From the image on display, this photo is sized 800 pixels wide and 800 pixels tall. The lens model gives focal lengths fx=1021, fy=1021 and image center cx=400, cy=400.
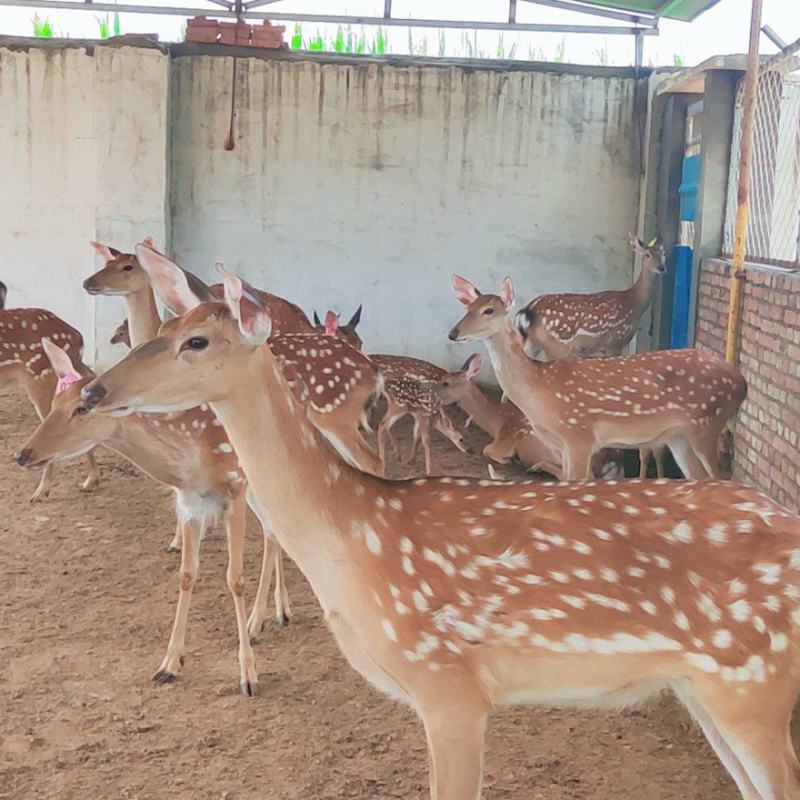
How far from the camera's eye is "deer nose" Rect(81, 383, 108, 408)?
245 cm

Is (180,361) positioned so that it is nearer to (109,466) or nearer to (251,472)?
(251,472)

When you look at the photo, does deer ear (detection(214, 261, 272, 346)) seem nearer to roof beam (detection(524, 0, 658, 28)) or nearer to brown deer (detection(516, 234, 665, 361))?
brown deer (detection(516, 234, 665, 361))

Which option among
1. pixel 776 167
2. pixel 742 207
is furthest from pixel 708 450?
pixel 776 167

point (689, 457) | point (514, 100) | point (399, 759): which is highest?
point (514, 100)

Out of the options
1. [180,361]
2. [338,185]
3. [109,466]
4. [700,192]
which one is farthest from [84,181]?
[180,361]

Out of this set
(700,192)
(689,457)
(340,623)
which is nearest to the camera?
(340,623)

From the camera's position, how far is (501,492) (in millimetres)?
2609

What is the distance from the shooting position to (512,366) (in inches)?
227

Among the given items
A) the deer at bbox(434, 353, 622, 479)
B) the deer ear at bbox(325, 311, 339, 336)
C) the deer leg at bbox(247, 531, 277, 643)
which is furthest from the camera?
the deer ear at bbox(325, 311, 339, 336)

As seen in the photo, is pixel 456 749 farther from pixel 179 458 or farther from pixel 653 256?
pixel 653 256

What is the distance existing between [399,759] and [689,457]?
122 inches

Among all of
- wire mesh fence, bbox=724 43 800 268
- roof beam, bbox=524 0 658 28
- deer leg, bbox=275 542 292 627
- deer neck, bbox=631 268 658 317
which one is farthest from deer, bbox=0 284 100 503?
roof beam, bbox=524 0 658 28

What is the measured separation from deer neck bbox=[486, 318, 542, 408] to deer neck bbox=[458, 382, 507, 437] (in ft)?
6.33

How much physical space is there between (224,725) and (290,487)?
132 centimetres
